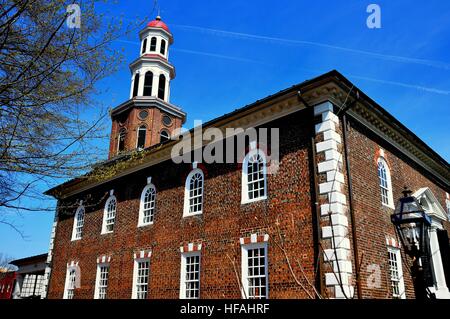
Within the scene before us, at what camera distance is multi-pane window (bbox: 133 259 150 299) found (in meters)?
16.1

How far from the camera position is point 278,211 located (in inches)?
483

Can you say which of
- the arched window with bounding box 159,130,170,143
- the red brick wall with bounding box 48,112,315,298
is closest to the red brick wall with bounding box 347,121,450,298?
the red brick wall with bounding box 48,112,315,298

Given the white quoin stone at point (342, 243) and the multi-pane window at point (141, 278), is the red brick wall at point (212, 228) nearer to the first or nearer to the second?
the multi-pane window at point (141, 278)

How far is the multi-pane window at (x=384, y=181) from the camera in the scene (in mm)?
14010

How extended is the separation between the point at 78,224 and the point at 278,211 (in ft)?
44.3

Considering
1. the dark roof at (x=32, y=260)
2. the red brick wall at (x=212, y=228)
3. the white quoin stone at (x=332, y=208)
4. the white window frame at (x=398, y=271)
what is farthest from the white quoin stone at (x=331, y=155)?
the dark roof at (x=32, y=260)

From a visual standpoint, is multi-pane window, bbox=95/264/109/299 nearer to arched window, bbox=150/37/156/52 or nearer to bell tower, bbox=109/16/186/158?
bell tower, bbox=109/16/186/158

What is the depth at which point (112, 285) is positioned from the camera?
17297 millimetres

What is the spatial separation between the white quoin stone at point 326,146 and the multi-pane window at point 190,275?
5882 millimetres

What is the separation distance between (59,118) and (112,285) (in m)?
11.8

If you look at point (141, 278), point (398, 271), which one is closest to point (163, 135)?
point (141, 278)

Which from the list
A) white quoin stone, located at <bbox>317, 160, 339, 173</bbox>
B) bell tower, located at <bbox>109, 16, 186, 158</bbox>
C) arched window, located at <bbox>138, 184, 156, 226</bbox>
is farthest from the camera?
bell tower, located at <bbox>109, 16, 186, 158</bbox>

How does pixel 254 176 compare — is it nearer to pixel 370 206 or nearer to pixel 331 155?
pixel 331 155

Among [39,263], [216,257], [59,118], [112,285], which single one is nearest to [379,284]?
[216,257]
